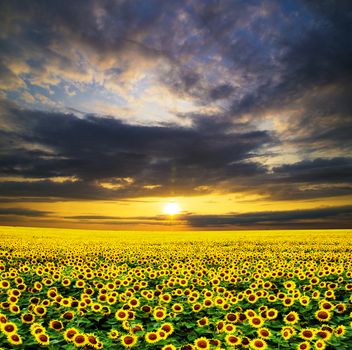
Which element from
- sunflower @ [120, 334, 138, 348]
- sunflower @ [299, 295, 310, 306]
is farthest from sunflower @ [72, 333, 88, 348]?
sunflower @ [299, 295, 310, 306]

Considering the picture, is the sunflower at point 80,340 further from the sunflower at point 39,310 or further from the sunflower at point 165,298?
the sunflower at point 165,298

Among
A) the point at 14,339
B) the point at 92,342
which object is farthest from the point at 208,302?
the point at 14,339

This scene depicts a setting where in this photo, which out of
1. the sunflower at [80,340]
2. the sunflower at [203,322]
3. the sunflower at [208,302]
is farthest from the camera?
the sunflower at [208,302]

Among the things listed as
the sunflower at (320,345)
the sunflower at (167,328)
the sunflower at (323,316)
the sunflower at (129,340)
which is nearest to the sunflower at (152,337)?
the sunflower at (129,340)

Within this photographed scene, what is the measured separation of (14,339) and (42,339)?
0.52m

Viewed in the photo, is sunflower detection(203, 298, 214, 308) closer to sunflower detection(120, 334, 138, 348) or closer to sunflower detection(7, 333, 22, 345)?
sunflower detection(120, 334, 138, 348)

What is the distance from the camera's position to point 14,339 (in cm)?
679

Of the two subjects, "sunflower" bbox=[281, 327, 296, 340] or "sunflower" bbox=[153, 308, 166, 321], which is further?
"sunflower" bbox=[153, 308, 166, 321]

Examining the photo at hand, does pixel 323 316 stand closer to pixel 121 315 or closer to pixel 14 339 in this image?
pixel 121 315

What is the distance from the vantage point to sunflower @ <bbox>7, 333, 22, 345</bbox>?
6.71m

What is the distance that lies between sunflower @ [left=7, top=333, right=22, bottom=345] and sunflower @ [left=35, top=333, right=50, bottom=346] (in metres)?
0.32

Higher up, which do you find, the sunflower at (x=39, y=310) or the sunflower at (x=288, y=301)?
the sunflower at (x=39, y=310)

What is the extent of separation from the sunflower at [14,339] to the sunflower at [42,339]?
0.32m

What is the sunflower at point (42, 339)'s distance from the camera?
6.75 metres
